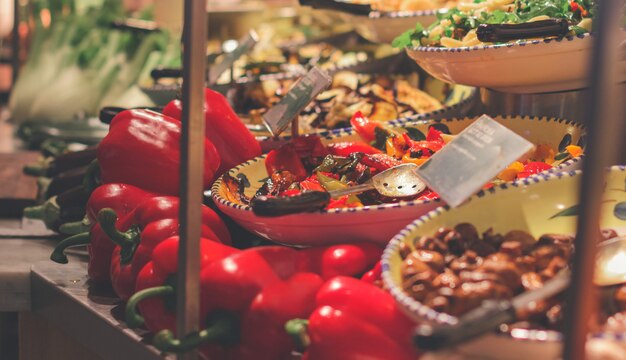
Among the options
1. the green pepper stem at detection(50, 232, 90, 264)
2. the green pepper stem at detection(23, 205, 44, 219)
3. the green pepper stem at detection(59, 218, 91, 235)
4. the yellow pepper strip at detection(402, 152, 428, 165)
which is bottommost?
the green pepper stem at detection(23, 205, 44, 219)

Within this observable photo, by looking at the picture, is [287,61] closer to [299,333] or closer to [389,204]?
[389,204]

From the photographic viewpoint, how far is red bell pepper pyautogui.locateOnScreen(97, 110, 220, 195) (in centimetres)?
185

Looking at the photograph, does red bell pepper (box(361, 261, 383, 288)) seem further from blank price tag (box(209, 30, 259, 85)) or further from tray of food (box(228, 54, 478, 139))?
blank price tag (box(209, 30, 259, 85))

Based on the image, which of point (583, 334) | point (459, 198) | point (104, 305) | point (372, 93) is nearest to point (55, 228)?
point (104, 305)

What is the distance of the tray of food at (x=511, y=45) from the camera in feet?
5.16

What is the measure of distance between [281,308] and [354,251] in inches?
6.7

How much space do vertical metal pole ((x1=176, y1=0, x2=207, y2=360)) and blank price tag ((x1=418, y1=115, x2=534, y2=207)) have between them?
33 centimetres

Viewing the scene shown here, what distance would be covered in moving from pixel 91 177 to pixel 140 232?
511mm

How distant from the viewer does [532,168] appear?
158 centimetres

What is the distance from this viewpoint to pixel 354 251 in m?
1.40

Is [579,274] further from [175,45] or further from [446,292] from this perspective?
[175,45]

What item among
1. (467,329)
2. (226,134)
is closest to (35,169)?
(226,134)

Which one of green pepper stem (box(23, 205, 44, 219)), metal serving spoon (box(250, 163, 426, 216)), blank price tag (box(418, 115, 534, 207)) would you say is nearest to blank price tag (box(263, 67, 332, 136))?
metal serving spoon (box(250, 163, 426, 216))

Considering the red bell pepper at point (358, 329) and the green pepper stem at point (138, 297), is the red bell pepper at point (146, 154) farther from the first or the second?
the red bell pepper at point (358, 329)
